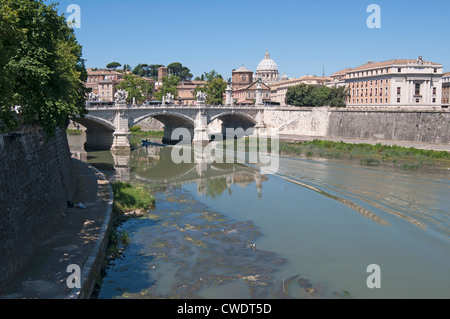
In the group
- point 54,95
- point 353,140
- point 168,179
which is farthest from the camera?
point 353,140

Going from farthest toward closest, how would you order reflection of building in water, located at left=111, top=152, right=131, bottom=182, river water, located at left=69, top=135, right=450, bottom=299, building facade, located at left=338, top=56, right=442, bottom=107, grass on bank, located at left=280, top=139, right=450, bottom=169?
building facade, located at left=338, top=56, right=442, bottom=107, grass on bank, located at left=280, top=139, right=450, bottom=169, reflection of building in water, located at left=111, top=152, right=131, bottom=182, river water, located at left=69, top=135, right=450, bottom=299

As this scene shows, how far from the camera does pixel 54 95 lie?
1308 cm

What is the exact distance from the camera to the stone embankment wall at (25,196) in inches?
373

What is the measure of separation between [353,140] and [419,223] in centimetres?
2587

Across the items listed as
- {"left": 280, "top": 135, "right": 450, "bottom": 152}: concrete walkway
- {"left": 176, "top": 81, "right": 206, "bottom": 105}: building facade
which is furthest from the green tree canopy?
{"left": 176, "top": 81, "right": 206, "bottom": 105}: building facade

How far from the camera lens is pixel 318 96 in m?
68.3

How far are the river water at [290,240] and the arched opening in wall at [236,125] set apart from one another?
27934 millimetres

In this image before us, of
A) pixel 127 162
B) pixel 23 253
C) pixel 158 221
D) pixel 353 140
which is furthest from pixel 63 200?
pixel 353 140

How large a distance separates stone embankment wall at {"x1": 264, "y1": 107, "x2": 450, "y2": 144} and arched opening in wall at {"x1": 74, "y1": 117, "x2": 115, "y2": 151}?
1893 cm

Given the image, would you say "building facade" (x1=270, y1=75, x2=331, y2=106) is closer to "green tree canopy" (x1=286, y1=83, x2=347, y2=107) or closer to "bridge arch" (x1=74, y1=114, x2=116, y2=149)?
"green tree canopy" (x1=286, y1=83, x2=347, y2=107)

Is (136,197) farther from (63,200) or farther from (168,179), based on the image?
(168,179)

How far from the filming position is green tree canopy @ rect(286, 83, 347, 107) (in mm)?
67062

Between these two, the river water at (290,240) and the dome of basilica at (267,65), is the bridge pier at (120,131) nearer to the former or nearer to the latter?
the river water at (290,240)

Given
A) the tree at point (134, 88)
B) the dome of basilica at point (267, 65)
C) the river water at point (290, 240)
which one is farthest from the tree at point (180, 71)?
the river water at point (290, 240)
